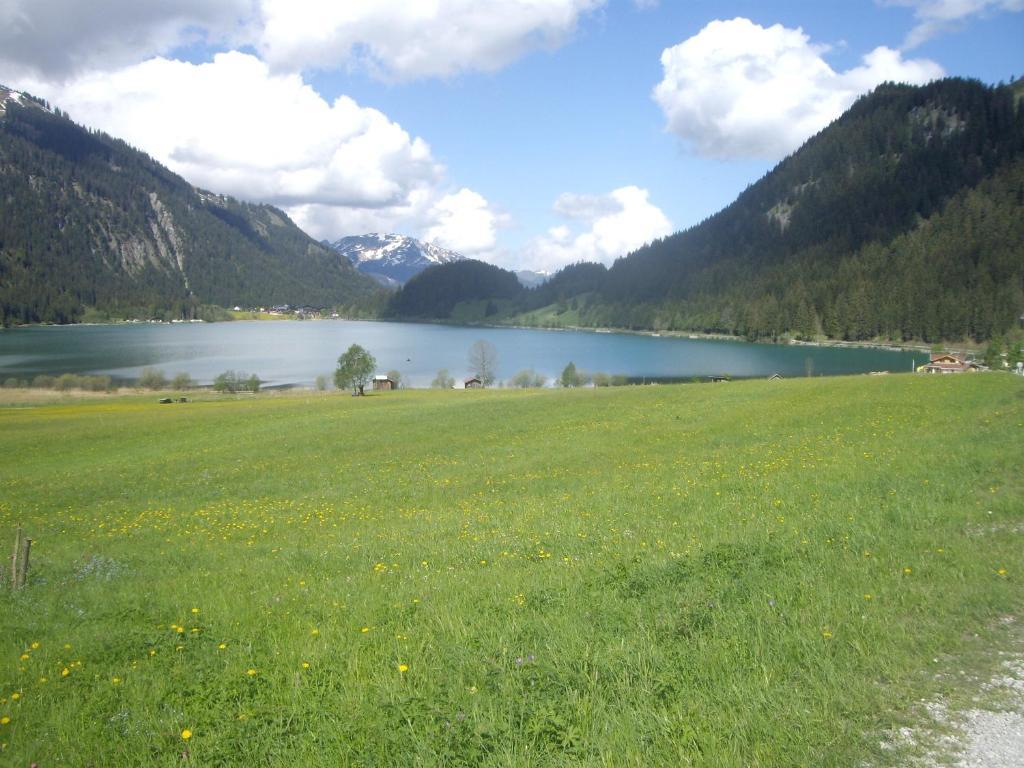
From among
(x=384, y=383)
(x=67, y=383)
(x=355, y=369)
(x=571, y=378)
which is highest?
(x=355, y=369)

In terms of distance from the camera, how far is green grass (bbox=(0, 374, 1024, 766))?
18.8ft

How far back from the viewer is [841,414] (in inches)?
1082

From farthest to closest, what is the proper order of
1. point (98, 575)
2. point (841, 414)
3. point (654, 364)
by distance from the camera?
point (654, 364) < point (841, 414) < point (98, 575)

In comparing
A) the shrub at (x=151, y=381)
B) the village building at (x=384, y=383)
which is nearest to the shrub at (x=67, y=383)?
the shrub at (x=151, y=381)

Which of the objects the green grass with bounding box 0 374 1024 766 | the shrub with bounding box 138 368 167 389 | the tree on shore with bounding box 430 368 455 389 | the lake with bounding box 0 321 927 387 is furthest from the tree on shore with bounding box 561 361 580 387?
the green grass with bounding box 0 374 1024 766

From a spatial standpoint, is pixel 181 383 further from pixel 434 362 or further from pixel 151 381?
pixel 434 362

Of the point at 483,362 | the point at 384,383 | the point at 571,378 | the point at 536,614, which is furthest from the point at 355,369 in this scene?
the point at 536,614

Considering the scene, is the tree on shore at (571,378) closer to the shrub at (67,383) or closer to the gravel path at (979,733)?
the shrub at (67,383)

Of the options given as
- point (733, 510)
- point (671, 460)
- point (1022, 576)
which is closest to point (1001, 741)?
point (1022, 576)

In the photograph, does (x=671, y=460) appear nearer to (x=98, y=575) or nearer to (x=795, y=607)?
(x=795, y=607)

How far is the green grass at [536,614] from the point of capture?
5.73 m

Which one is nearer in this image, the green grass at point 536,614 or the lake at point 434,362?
the green grass at point 536,614

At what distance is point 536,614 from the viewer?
8203 mm

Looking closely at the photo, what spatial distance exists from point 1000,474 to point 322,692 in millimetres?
14493
